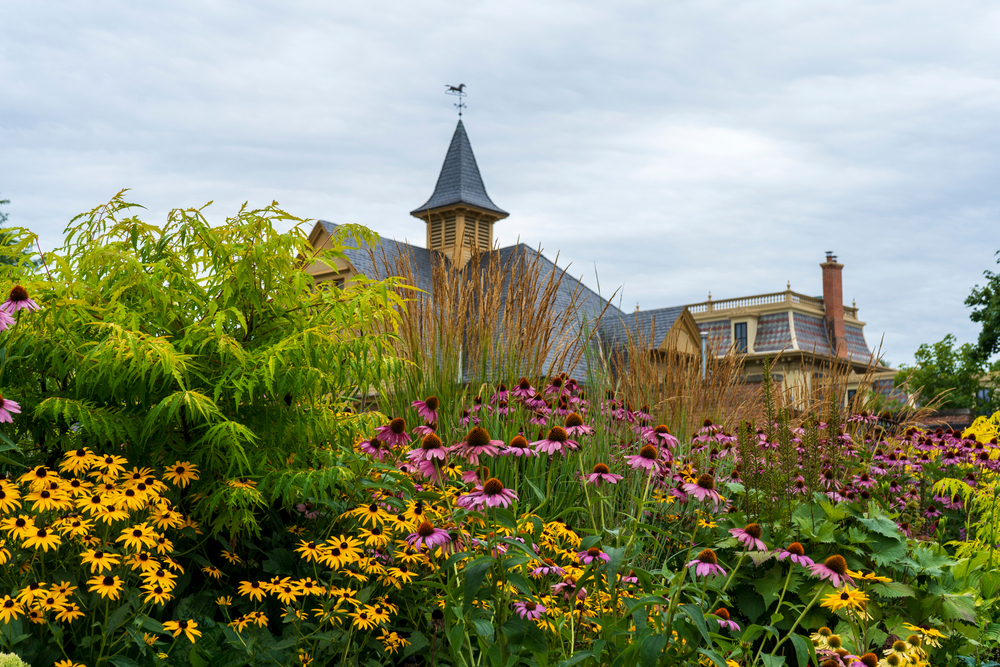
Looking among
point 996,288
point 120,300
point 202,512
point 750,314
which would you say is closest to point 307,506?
point 202,512

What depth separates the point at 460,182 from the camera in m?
18.9

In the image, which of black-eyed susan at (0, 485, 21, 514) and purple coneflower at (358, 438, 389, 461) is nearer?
black-eyed susan at (0, 485, 21, 514)

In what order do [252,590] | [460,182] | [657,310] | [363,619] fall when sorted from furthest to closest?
[657,310] < [460,182] < [252,590] < [363,619]

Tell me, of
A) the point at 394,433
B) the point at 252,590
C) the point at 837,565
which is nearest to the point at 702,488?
the point at 837,565

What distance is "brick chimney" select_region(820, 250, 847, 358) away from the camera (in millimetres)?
32906

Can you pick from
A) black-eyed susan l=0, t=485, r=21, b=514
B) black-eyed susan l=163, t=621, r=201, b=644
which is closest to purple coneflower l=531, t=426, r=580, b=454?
black-eyed susan l=163, t=621, r=201, b=644

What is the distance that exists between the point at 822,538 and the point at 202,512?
2.54 metres

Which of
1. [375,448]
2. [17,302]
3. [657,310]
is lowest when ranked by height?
[375,448]

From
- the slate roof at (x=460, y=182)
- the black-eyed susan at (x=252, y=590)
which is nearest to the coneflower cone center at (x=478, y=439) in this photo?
the black-eyed susan at (x=252, y=590)

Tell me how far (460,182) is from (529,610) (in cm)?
1731

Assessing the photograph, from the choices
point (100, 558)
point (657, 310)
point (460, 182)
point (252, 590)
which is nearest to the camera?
point (100, 558)

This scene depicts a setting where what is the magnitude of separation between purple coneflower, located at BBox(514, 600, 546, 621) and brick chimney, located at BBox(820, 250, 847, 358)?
110 feet

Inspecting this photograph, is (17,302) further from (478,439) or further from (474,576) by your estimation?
(474,576)

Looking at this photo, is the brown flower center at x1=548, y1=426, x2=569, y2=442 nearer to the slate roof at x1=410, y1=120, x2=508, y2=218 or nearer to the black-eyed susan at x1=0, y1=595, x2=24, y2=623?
the black-eyed susan at x1=0, y1=595, x2=24, y2=623
